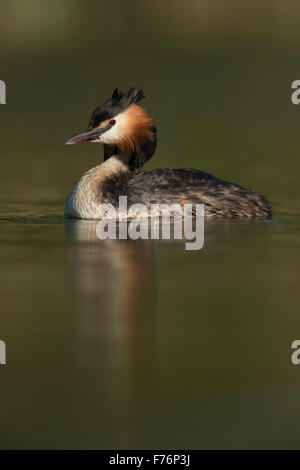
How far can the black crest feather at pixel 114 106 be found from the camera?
13.8m

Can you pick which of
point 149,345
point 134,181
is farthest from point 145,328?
point 134,181

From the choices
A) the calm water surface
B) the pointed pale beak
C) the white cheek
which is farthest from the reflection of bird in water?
the white cheek

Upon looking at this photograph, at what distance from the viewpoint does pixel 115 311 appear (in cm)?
812

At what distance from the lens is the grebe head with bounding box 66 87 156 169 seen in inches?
544

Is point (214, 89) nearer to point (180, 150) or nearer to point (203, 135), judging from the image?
point (203, 135)

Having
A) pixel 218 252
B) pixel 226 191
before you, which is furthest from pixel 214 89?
pixel 218 252

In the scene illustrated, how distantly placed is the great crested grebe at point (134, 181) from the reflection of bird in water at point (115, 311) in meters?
1.79

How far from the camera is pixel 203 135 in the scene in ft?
83.5

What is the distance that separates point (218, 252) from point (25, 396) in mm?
4732

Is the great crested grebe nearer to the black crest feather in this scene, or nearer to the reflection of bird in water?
the black crest feather

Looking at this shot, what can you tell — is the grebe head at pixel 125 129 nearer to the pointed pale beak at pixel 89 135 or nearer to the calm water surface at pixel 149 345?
the pointed pale beak at pixel 89 135

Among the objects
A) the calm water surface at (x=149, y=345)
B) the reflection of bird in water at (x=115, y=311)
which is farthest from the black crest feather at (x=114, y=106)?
the calm water surface at (x=149, y=345)

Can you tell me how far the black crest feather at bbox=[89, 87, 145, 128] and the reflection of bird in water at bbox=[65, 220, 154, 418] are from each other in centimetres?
250

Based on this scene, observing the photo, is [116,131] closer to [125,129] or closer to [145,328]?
[125,129]
